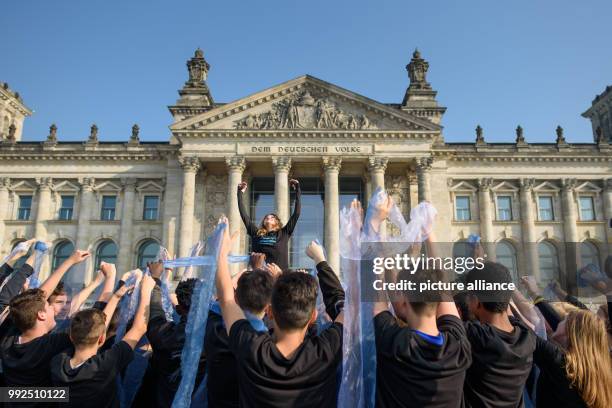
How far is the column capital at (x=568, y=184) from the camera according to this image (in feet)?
126

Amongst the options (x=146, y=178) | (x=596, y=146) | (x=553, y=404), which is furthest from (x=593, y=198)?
(x=553, y=404)

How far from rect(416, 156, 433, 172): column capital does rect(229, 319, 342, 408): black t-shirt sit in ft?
105

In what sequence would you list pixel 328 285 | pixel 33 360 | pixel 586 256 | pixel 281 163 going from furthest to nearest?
pixel 281 163 → pixel 586 256 → pixel 33 360 → pixel 328 285

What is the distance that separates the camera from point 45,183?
38.0 m

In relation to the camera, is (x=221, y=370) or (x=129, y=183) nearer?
(x=221, y=370)

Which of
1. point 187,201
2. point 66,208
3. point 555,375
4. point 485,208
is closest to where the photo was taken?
point 555,375

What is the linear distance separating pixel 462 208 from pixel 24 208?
3714 centimetres

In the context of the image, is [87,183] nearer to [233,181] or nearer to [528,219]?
[233,181]

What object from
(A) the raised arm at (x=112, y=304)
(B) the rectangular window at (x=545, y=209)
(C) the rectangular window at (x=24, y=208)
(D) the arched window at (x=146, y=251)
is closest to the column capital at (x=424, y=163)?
(B) the rectangular window at (x=545, y=209)

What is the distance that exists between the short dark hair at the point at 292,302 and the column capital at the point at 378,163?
103ft

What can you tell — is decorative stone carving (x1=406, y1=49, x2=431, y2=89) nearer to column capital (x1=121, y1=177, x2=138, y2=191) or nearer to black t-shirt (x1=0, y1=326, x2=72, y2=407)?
column capital (x1=121, y1=177, x2=138, y2=191)

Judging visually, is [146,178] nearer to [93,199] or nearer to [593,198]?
[93,199]

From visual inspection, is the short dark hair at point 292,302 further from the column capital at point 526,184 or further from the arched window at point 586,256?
the column capital at point 526,184

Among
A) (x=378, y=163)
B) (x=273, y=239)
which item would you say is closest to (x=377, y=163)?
(x=378, y=163)
